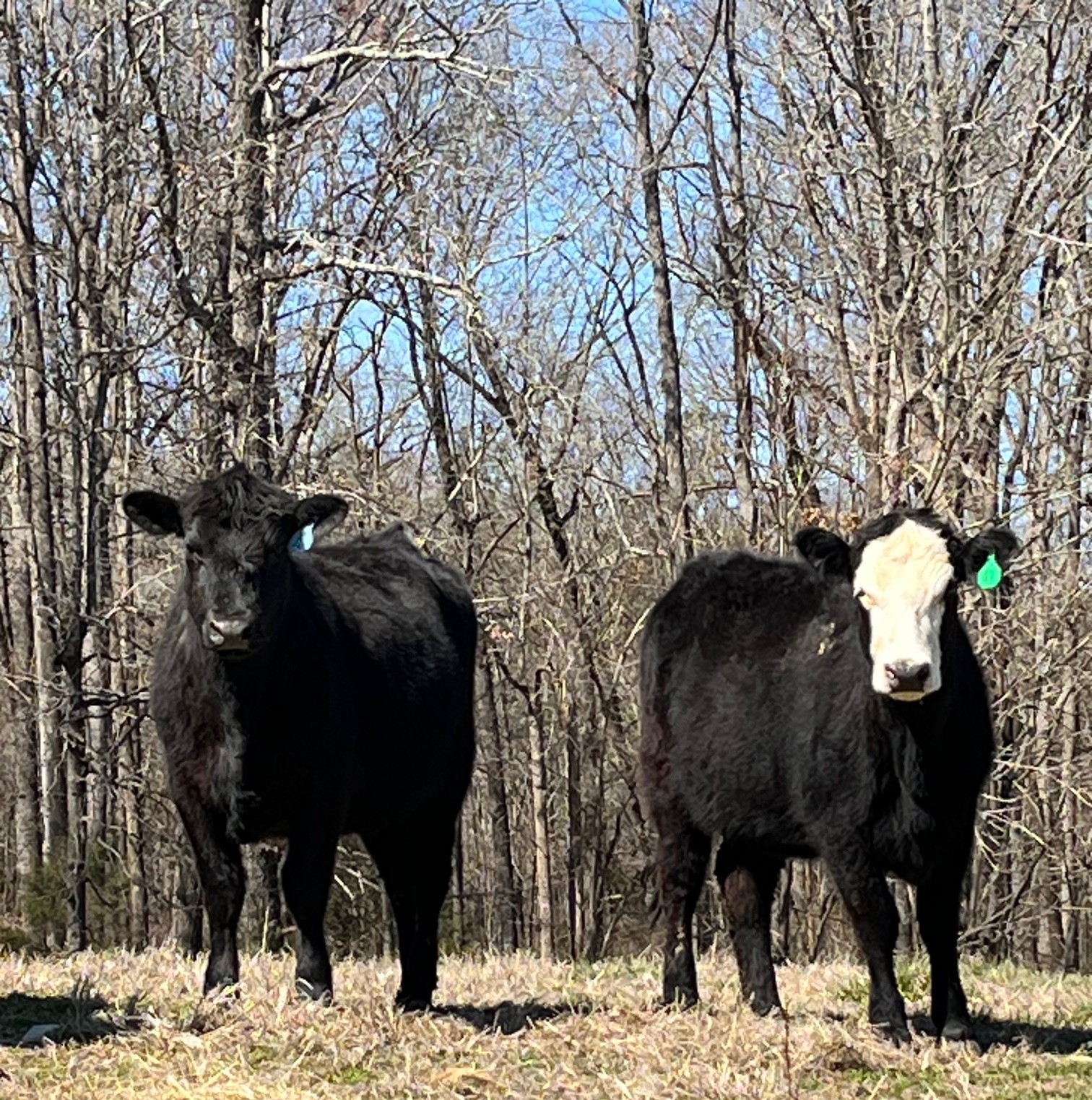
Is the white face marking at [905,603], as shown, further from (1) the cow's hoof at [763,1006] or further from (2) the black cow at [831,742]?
(1) the cow's hoof at [763,1006]

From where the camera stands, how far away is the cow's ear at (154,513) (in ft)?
24.1

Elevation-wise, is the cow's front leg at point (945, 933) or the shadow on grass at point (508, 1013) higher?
the cow's front leg at point (945, 933)

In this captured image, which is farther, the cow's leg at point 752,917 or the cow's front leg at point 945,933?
the cow's leg at point 752,917

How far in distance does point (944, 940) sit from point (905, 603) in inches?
54.9

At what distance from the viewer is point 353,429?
2003 cm

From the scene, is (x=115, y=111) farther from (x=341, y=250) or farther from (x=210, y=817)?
(x=210, y=817)

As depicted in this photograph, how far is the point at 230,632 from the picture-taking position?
268 inches

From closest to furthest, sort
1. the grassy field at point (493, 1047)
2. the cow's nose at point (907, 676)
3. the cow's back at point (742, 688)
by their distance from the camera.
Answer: the grassy field at point (493, 1047) < the cow's nose at point (907, 676) < the cow's back at point (742, 688)

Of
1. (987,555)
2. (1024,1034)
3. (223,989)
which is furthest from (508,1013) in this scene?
(987,555)

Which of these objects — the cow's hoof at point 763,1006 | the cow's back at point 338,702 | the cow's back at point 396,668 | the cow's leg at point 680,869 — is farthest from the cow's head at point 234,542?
the cow's hoof at point 763,1006

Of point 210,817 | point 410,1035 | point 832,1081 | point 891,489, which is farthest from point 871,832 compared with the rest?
point 891,489

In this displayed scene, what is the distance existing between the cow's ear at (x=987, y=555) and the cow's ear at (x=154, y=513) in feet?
10.7

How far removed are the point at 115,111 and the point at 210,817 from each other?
666cm

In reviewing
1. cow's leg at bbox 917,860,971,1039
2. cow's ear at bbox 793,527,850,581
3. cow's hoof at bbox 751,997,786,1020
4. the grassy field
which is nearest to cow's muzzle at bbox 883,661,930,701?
cow's ear at bbox 793,527,850,581
